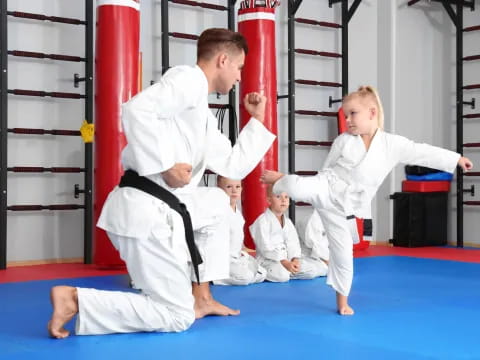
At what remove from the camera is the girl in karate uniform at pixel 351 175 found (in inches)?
124

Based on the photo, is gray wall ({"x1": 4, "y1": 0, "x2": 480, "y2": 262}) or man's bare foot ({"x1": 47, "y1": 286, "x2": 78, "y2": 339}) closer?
man's bare foot ({"x1": 47, "y1": 286, "x2": 78, "y2": 339})

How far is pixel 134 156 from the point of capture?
2545 millimetres

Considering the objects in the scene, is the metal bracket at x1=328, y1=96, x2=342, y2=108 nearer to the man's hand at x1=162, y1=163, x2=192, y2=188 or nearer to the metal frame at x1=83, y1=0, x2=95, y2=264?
the metal frame at x1=83, y1=0, x2=95, y2=264

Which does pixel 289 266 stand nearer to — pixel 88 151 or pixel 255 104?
pixel 255 104

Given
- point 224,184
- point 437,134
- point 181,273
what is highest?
point 437,134

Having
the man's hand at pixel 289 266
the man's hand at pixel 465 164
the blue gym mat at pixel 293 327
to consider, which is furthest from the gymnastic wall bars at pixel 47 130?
the man's hand at pixel 465 164

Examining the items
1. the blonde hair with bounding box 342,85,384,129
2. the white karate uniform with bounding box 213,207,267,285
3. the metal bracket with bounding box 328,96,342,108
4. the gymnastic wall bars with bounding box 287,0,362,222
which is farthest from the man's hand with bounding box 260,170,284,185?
the metal bracket with bounding box 328,96,342,108

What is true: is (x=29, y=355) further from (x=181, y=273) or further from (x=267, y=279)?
Answer: (x=267, y=279)

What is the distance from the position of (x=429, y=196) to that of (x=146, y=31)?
344 centimetres

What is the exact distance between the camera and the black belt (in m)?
2.64

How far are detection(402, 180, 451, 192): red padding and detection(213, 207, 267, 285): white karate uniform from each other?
10.7 ft

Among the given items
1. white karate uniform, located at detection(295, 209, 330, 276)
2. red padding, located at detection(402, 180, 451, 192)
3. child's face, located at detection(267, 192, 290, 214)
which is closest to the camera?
child's face, located at detection(267, 192, 290, 214)

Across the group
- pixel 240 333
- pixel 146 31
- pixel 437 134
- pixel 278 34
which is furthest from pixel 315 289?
pixel 437 134

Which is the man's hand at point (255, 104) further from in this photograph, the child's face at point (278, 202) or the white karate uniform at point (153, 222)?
the child's face at point (278, 202)
